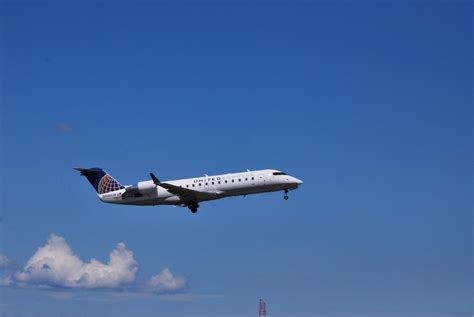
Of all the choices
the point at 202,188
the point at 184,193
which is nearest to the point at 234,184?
the point at 202,188

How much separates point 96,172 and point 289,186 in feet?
75.2

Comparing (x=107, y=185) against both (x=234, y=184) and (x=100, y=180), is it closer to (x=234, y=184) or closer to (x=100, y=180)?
(x=100, y=180)

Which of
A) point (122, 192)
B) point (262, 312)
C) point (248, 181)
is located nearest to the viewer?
point (248, 181)

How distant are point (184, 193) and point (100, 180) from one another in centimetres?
1258

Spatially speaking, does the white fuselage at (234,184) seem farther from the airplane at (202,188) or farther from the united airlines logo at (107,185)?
the united airlines logo at (107,185)

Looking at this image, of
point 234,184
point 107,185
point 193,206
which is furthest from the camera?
point 107,185

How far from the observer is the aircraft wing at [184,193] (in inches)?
2680

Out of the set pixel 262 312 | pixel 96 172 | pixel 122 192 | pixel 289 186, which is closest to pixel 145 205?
pixel 122 192

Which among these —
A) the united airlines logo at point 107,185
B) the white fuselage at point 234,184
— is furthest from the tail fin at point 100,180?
the white fuselage at point 234,184

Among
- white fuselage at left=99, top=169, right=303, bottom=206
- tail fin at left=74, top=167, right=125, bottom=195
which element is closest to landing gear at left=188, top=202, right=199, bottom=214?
white fuselage at left=99, top=169, right=303, bottom=206

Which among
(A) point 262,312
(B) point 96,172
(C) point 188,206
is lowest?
(A) point 262,312

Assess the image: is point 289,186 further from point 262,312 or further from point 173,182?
point 262,312

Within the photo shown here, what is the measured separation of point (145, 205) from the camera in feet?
235

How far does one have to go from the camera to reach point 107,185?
75938mm
